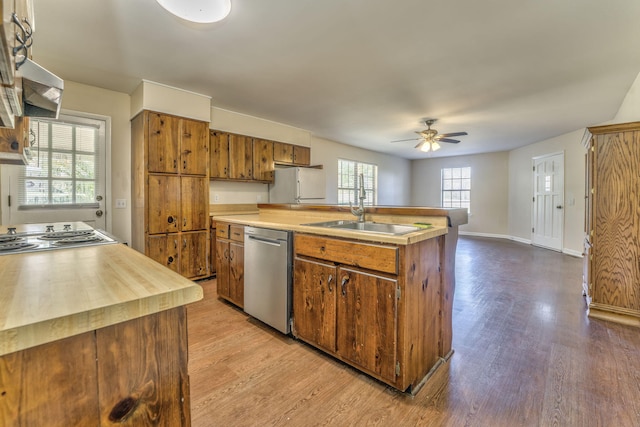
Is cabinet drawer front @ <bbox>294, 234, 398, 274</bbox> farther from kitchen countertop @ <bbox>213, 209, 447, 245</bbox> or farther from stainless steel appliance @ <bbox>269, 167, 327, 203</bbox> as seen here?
stainless steel appliance @ <bbox>269, 167, 327, 203</bbox>

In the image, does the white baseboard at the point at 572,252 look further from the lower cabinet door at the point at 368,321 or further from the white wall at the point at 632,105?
the lower cabinet door at the point at 368,321

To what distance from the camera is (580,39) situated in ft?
7.73

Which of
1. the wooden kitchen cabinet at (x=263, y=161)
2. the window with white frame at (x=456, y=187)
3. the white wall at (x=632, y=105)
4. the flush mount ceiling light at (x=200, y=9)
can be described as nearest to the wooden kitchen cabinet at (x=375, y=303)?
the flush mount ceiling light at (x=200, y=9)

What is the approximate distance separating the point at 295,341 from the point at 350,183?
5432 mm

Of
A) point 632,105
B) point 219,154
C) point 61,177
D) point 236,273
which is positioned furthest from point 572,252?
point 61,177

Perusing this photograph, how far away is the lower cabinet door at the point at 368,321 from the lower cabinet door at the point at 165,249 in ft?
8.34

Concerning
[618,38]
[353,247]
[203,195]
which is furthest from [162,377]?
[618,38]

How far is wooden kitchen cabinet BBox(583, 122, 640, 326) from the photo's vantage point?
8.08 feet

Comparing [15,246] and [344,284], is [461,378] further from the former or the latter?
[15,246]

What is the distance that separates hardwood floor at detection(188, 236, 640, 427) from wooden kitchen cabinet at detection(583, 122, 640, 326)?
0.20 m

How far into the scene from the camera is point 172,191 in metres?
3.49

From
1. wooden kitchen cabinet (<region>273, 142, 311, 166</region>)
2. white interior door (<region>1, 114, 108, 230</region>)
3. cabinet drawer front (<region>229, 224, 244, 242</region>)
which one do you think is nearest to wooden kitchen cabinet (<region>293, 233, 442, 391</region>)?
cabinet drawer front (<region>229, 224, 244, 242</region>)

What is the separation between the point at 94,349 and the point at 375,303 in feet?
4.32

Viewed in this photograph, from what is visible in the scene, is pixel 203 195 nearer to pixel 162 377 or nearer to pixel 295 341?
pixel 295 341
